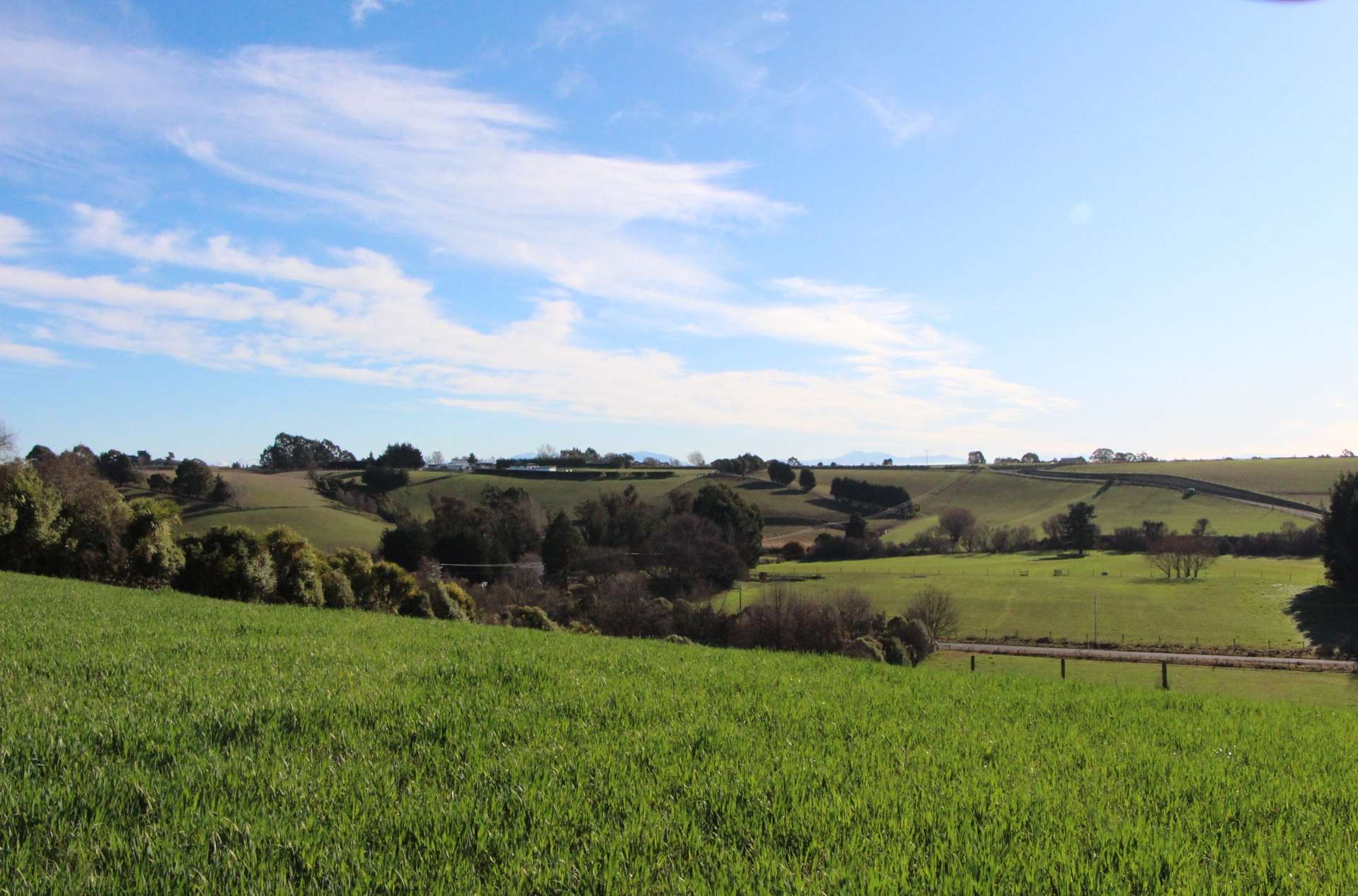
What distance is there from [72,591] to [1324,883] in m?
21.7

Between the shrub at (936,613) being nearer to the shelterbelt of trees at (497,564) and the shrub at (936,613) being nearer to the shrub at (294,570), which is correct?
the shelterbelt of trees at (497,564)

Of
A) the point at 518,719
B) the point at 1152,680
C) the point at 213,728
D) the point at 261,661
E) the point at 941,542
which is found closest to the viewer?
the point at 213,728

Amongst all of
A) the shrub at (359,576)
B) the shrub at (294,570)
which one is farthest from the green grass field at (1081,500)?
Result: the shrub at (294,570)

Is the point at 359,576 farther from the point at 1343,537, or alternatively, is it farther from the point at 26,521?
the point at 1343,537

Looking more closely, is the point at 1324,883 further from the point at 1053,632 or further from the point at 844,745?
the point at 1053,632

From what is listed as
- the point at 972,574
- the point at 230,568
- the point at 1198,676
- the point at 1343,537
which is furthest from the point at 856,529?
the point at 230,568

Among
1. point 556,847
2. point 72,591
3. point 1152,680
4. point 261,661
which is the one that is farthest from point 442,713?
point 1152,680

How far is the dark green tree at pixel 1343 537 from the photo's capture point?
55.4m

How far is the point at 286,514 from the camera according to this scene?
71250 mm

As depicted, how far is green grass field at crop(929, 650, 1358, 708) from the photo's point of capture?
97.6 ft

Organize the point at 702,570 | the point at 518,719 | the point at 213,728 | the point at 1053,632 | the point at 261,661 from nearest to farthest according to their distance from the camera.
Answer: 1. the point at 213,728
2. the point at 518,719
3. the point at 261,661
4. the point at 1053,632
5. the point at 702,570

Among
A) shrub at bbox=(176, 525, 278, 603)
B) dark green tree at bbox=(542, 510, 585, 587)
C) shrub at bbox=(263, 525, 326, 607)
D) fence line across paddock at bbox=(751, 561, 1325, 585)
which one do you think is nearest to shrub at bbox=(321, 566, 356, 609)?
shrub at bbox=(263, 525, 326, 607)

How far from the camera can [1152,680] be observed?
104 ft

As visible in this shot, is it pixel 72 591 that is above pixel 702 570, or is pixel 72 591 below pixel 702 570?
above
